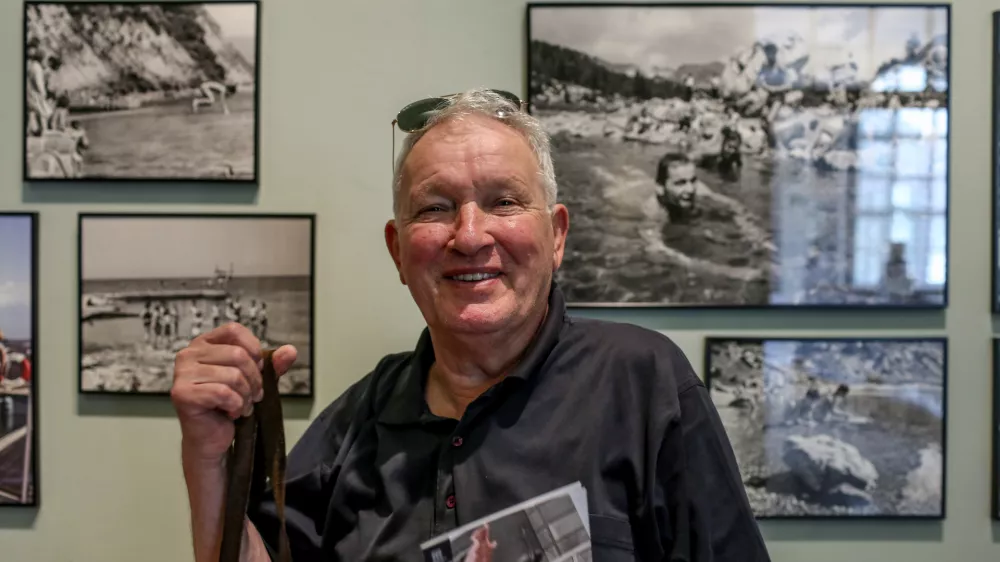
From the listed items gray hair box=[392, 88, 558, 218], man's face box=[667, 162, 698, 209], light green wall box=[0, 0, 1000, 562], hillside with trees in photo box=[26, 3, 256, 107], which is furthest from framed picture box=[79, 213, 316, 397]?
man's face box=[667, 162, 698, 209]

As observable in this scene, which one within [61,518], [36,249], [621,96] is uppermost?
[621,96]

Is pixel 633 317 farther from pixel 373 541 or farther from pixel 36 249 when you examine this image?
pixel 36 249

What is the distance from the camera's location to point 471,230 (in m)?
0.81

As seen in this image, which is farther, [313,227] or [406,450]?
[313,227]

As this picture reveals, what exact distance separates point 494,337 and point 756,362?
0.69 metres

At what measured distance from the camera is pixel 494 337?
0.87m

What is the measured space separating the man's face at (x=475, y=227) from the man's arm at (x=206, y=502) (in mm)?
338

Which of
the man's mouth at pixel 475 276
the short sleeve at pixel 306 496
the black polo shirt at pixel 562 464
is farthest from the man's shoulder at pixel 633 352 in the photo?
the short sleeve at pixel 306 496

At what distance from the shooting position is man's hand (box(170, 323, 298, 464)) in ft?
2.44

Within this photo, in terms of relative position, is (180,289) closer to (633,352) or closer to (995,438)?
(633,352)

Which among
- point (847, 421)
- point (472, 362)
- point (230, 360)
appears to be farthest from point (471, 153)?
point (847, 421)

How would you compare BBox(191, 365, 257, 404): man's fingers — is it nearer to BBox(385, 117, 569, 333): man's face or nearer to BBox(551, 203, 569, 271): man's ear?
BBox(385, 117, 569, 333): man's face

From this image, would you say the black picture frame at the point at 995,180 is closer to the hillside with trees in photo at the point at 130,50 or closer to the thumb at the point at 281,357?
the thumb at the point at 281,357

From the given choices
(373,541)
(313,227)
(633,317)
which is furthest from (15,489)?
(633,317)
